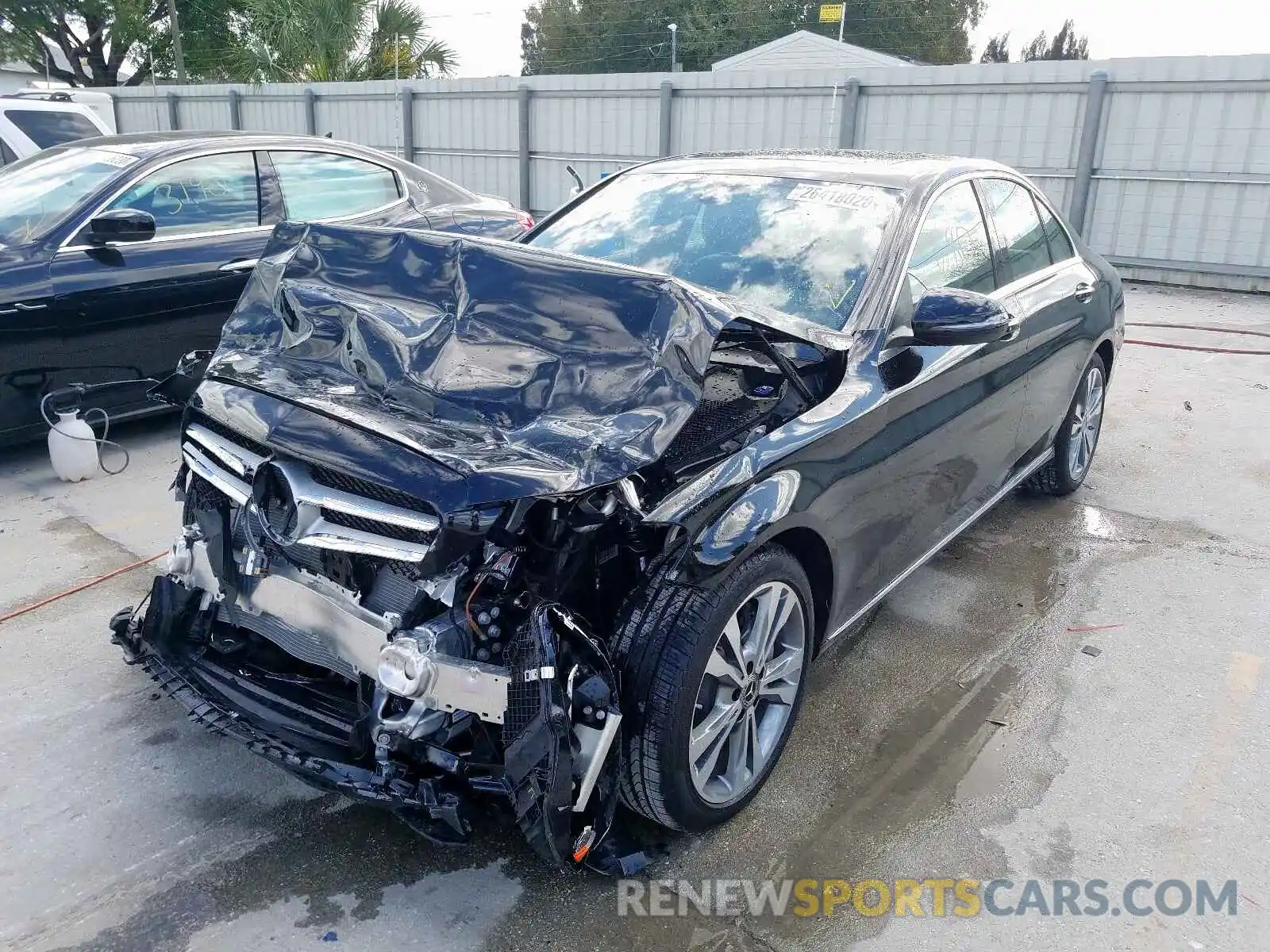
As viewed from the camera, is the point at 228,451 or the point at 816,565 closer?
the point at 228,451

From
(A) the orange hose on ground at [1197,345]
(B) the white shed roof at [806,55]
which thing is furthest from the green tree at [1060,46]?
(A) the orange hose on ground at [1197,345]

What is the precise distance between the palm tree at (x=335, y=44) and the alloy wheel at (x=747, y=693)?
774 inches

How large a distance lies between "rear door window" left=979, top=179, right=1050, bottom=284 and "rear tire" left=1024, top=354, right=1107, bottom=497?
2.63ft

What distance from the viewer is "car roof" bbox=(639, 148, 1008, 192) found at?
377 cm

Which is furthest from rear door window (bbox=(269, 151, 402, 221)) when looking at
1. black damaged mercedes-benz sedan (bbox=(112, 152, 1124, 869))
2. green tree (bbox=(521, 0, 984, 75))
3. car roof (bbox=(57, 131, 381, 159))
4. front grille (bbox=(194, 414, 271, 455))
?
green tree (bbox=(521, 0, 984, 75))

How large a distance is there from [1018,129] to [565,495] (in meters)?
12.2

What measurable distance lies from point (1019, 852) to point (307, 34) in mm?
21903

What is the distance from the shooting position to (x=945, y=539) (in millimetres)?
3818

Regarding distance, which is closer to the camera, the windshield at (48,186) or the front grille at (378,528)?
the front grille at (378,528)

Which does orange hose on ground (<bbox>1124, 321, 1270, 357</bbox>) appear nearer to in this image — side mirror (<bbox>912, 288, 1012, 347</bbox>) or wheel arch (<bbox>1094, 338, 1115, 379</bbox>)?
wheel arch (<bbox>1094, 338, 1115, 379</bbox>)

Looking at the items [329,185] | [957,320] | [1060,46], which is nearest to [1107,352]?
[957,320]

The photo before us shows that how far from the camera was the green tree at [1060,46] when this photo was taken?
6359cm

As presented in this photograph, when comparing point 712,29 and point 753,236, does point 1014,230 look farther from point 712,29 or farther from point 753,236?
point 712,29

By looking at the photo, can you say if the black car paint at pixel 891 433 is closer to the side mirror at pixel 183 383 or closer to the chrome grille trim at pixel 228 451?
the chrome grille trim at pixel 228 451
